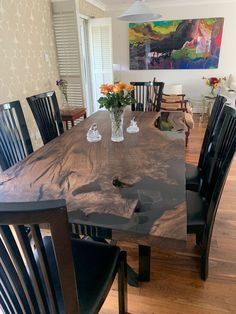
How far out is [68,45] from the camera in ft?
13.0

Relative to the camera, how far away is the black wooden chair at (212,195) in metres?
A: 1.26

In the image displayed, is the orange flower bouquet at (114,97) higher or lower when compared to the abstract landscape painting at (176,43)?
lower

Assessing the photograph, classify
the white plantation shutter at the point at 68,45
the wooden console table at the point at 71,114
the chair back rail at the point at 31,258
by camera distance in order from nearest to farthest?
the chair back rail at the point at 31,258 → the wooden console table at the point at 71,114 → the white plantation shutter at the point at 68,45

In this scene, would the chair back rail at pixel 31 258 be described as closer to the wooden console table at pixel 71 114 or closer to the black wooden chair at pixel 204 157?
the black wooden chair at pixel 204 157

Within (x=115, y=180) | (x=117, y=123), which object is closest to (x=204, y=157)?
(x=117, y=123)

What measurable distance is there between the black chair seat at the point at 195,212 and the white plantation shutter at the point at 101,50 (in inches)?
151

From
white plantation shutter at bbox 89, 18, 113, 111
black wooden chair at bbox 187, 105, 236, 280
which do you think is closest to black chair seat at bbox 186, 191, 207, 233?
black wooden chair at bbox 187, 105, 236, 280

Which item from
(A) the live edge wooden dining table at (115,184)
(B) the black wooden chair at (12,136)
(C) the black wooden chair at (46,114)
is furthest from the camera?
(C) the black wooden chair at (46,114)

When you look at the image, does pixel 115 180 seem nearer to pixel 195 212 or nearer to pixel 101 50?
pixel 195 212

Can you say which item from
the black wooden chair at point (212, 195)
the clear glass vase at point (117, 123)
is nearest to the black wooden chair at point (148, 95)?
the clear glass vase at point (117, 123)

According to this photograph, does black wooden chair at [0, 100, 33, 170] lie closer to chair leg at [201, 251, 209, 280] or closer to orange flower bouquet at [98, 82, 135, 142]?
orange flower bouquet at [98, 82, 135, 142]

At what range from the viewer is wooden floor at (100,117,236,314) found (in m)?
1.41

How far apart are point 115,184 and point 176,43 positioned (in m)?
5.37

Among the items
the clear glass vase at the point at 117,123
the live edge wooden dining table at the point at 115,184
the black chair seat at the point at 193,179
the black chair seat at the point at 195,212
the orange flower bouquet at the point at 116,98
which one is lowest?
the black chair seat at the point at 193,179
